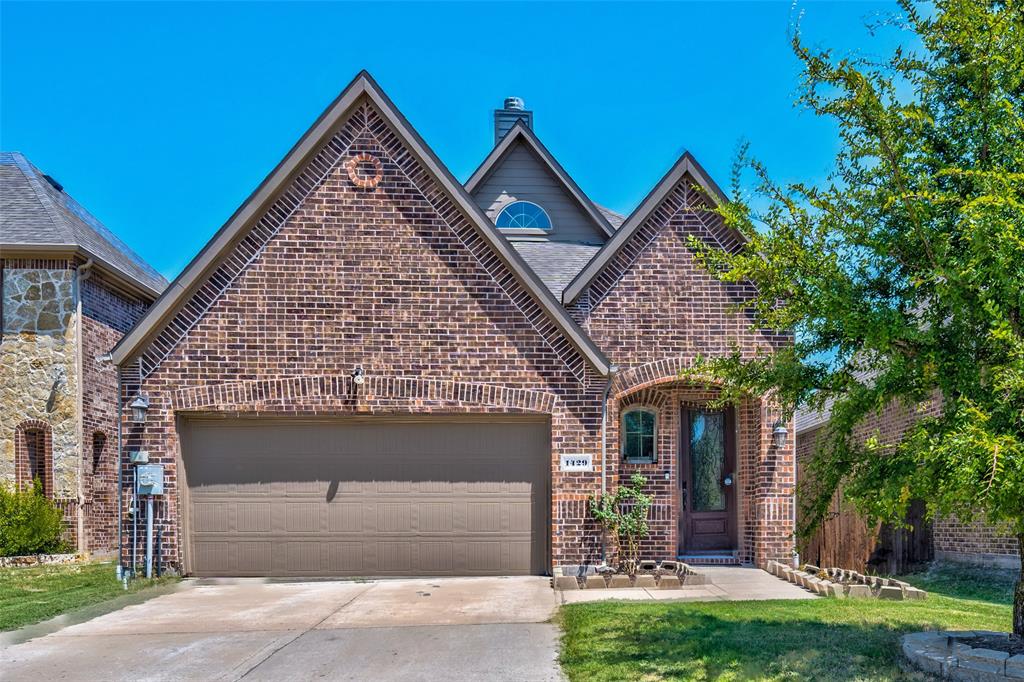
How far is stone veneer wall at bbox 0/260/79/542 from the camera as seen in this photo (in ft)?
53.1

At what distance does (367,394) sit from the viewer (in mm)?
12125

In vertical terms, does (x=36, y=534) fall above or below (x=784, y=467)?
below

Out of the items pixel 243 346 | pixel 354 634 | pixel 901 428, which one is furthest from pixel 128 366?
pixel 901 428

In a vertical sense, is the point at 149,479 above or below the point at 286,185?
below

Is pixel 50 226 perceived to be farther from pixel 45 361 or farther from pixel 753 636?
pixel 753 636

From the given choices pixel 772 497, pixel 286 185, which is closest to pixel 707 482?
pixel 772 497

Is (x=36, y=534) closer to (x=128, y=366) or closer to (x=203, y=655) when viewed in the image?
(x=128, y=366)

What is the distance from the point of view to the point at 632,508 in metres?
12.4

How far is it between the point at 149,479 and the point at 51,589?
2.17 meters

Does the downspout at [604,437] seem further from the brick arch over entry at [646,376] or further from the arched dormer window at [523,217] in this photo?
the arched dormer window at [523,217]

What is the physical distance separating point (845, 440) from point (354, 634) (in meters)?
4.93

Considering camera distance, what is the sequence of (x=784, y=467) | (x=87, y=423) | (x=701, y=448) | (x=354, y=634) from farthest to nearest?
(x=87, y=423) < (x=701, y=448) < (x=784, y=467) < (x=354, y=634)

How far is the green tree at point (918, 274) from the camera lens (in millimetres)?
5418

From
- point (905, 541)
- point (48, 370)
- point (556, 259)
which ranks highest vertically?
point (556, 259)
